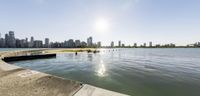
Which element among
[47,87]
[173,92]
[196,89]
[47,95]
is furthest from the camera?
[196,89]

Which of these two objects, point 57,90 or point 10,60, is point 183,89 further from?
point 10,60

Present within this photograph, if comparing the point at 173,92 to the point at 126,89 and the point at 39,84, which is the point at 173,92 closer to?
the point at 126,89

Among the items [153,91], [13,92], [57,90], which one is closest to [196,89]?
[153,91]

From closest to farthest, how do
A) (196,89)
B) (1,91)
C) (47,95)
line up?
(47,95) < (1,91) < (196,89)

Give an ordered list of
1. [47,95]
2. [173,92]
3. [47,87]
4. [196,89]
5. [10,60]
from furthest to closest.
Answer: [10,60], [196,89], [173,92], [47,87], [47,95]

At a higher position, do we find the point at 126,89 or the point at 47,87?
the point at 47,87

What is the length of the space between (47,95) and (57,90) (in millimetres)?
723

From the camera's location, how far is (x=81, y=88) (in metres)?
7.33

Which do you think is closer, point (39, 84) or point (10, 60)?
point (39, 84)

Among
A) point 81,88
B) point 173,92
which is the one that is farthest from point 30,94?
point 173,92

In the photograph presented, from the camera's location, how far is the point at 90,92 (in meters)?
6.71

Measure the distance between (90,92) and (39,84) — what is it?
3.50m

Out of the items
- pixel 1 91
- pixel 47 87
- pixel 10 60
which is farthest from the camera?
pixel 10 60

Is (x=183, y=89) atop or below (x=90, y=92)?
below
